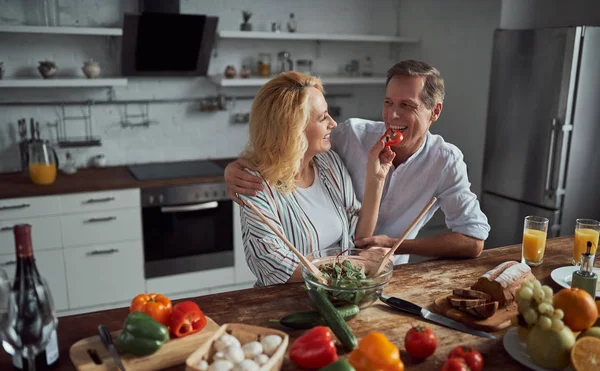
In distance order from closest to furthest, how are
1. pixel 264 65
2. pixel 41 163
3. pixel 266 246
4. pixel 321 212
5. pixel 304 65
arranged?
pixel 266 246 < pixel 321 212 < pixel 41 163 < pixel 264 65 < pixel 304 65

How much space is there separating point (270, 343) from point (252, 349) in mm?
46

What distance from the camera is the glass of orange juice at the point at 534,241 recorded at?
187 centimetres

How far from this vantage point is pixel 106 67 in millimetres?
3875

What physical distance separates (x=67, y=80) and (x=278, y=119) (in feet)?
7.36

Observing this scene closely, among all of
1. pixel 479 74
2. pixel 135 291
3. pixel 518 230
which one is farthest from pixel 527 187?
pixel 135 291

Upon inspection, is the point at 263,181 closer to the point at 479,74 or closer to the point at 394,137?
the point at 394,137

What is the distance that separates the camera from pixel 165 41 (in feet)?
12.0

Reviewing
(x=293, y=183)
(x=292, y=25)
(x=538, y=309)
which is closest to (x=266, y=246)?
(x=293, y=183)

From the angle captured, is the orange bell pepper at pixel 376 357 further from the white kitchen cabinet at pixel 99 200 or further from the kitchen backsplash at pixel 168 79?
the kitchen backsplash at pixel 168 79

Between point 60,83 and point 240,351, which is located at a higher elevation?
point 60,83

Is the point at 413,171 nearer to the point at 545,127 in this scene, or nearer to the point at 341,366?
the point at 341,366

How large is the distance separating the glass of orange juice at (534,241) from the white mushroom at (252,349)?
1.15 meters

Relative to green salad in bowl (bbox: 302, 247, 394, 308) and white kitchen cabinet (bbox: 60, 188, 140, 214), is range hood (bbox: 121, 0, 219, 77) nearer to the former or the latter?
white kitchen cabinet (bbox: 60, 188, 140, 214)

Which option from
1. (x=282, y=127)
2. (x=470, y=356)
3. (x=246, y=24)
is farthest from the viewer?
(x=246, y=24)
